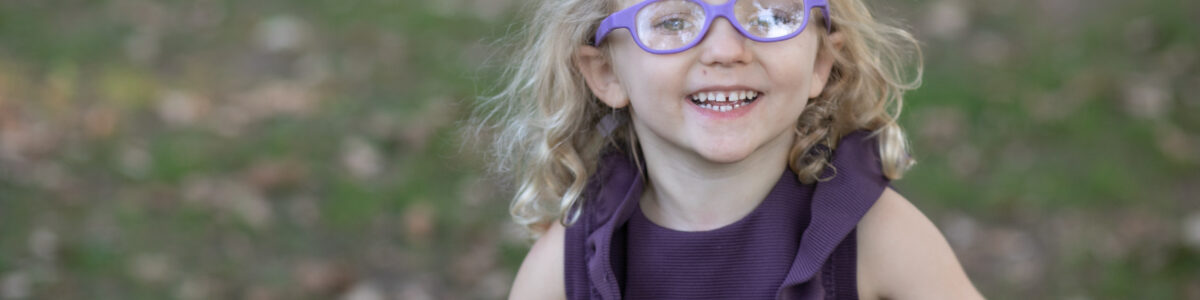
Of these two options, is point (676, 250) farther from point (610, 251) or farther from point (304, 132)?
point (304, 132)

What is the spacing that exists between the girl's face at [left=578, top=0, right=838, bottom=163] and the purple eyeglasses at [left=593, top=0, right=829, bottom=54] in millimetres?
14

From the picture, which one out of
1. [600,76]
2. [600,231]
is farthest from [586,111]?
[600,231]

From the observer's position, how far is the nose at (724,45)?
1.86m

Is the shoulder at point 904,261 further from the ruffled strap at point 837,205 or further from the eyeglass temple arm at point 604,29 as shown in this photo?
the eyeglass temple arm at point 604,29

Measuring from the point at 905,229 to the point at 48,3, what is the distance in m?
5.08

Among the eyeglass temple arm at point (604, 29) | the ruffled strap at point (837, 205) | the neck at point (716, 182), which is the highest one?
the eyeglass temple arm at point (604, 29)

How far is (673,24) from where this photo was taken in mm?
1900

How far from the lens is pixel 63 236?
→ 150 inches

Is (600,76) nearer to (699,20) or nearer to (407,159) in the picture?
(699,20)

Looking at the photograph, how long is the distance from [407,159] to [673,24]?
233 cm

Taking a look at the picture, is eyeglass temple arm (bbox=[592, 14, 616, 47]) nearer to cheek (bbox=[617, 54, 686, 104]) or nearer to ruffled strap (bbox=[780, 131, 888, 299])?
cheek (bbox=[617, 54, 686, 104])

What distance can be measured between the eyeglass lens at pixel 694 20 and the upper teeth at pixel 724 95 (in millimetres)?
94

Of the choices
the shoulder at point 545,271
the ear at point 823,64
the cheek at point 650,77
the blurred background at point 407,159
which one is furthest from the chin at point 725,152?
the blurred background at point 407,159

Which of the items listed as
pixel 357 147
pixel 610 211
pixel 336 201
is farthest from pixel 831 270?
pixel 357 147
